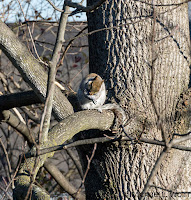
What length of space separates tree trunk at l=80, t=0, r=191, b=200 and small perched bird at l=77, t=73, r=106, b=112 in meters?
0.08

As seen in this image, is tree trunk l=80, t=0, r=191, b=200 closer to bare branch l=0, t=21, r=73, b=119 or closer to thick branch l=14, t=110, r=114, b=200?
thick branch l=14, t=110, r=114, b=200

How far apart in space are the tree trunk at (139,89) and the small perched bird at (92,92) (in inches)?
3.2

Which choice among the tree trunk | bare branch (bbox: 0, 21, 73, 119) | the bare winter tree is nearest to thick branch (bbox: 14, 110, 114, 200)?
the bare winter tree

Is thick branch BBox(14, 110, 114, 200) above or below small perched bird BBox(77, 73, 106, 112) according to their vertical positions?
below

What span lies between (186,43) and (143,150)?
0.89 metres

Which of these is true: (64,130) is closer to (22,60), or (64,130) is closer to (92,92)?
(22,60)

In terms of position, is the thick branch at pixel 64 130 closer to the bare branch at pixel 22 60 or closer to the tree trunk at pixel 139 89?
the tree trunk at pixel 139 89

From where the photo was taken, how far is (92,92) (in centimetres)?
256

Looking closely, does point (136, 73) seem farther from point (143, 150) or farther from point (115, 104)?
point (143, 150)

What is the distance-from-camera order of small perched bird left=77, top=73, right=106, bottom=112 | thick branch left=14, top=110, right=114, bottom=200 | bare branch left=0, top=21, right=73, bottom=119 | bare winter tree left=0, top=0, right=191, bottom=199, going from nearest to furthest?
thick branch left=14, top=110, right=114, bottom=200 < bare branch left=0, top=21, right=73, bottom=119 < bare winter tree left=0, top=0, right=191, bottom=199 < small perched bird left=77, top=73, right=106, bottom=112

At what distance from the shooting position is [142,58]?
7.55ft

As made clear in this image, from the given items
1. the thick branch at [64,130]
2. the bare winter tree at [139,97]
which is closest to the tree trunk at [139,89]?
the bare winter tree at [139,97]

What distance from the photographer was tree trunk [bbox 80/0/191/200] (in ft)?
7.36

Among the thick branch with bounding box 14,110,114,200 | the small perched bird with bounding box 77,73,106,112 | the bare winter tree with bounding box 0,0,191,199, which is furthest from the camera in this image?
the small perched bird with bounding box 77,73,106,112
